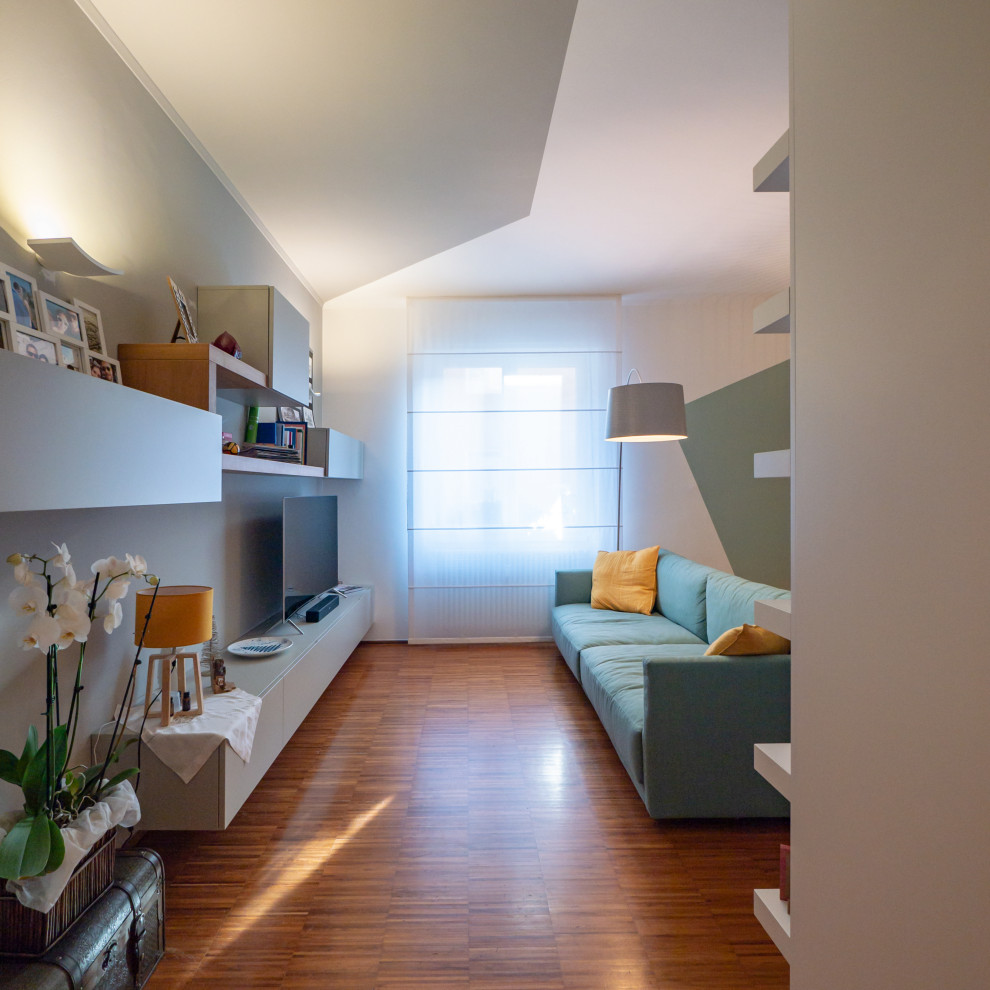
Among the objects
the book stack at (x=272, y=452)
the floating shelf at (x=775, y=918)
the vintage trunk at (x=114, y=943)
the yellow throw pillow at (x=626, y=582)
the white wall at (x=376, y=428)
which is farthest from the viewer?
the white wall at (x=376, y=428)

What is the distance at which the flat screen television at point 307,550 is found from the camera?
3477 mm

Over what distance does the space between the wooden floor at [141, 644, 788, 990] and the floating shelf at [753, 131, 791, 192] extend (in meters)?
1.83

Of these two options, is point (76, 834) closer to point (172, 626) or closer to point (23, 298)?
point (172, 626)

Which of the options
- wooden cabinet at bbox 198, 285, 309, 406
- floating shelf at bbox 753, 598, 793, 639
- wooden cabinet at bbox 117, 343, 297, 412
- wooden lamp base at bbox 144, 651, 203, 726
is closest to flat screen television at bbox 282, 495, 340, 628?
wooden cabinet at bbox 198, 285, 309, 406

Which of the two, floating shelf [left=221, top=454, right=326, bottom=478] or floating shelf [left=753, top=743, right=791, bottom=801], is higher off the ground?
floating shelf [left=221, top=454, right=326, bottom=478]

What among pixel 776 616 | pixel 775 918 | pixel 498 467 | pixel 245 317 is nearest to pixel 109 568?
pixel 245 317

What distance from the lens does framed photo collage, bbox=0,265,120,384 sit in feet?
4.54

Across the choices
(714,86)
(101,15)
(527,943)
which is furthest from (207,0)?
(527,943)

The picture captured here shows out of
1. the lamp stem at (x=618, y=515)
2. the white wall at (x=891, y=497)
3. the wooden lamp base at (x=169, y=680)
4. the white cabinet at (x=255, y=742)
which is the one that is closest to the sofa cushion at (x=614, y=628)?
the lamp stem at (x=618, y=515)

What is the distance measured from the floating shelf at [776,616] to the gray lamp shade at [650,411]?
223 centimetres

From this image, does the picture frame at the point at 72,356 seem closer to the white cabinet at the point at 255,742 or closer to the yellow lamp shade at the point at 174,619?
the yellow lamp shade at the point at 174,619

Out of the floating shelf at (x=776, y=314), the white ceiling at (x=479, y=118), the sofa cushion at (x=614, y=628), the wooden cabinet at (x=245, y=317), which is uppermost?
the white ceiling at (x=479, y=118)

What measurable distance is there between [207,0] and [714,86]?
5.77 feet

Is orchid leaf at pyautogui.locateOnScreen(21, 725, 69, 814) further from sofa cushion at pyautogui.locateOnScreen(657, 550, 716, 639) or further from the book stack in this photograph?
sofa cushion at pyautogui.locateOnScreen(657, 550, 716, 639)
